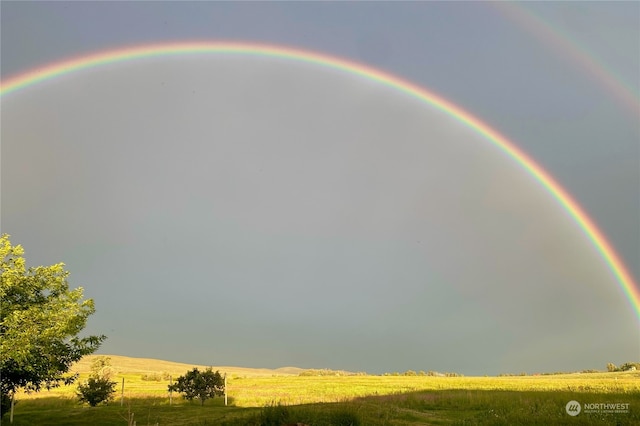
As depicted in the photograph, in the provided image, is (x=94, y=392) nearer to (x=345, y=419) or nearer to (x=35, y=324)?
(x=35, y=324)

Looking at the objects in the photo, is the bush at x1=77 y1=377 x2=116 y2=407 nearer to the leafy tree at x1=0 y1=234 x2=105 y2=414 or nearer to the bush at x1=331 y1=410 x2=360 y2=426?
the leafy tree at x1=0 y1=234 x2=105 y2=414

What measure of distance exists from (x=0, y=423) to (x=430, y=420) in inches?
949

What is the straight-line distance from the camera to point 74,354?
24.0 m

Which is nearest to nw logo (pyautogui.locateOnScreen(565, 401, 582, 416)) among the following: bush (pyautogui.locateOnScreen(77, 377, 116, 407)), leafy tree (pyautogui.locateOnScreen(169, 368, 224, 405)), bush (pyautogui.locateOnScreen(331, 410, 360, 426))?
bush (pyautogui.locateOnScreen(331, 410, 360, 426))

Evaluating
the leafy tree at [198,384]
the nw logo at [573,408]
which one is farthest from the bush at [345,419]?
the leafy tree at [198,384]

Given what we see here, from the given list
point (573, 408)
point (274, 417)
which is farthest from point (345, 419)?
point (573, 408)

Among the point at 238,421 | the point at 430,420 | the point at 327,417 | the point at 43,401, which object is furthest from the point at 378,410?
the point at 43,401

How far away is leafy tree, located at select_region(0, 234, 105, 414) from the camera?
819 inches

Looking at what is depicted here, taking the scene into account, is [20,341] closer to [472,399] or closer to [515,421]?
[515,421]

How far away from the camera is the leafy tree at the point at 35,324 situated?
2081 cm

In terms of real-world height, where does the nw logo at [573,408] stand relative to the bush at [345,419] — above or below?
below

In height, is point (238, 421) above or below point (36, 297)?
below

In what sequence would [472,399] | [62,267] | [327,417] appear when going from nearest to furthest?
[327,417] < [62,267] < [472,399]

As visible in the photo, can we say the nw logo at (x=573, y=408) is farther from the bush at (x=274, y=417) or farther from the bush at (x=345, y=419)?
the bush at (x=274, y=417)
